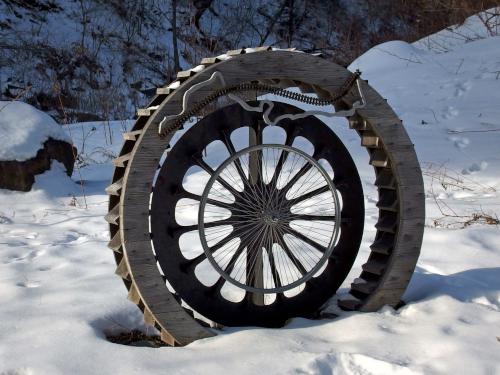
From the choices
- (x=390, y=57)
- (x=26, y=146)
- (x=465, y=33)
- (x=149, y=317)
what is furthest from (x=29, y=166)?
(x=465, y=33)

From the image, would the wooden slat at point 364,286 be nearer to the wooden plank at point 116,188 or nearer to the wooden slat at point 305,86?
the wooden slat at point 305,86

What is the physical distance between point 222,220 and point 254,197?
18cm

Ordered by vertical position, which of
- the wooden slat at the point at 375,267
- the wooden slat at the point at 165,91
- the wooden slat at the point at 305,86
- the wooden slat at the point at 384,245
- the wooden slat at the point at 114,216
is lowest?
the wooden slat at the point at 375,267

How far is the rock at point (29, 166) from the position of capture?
17.0 feet

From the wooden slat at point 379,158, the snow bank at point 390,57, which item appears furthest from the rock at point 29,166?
the snow bank at point 390,57

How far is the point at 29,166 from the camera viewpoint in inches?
208

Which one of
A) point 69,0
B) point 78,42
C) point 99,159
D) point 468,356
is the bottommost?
point 468,356

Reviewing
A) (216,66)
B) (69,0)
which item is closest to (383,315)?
(216,66)

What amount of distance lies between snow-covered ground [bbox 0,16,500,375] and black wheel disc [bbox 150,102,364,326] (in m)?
0.12

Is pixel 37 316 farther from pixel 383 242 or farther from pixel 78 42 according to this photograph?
pixel 78 42

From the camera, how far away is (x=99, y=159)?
6867mm

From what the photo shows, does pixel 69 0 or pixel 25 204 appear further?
pixel 69 0

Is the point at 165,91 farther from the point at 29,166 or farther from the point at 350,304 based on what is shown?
the point at 29,166

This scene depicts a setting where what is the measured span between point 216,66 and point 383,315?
4.03 feet
